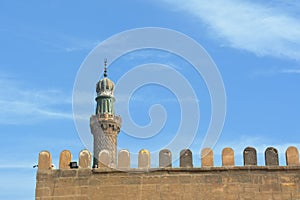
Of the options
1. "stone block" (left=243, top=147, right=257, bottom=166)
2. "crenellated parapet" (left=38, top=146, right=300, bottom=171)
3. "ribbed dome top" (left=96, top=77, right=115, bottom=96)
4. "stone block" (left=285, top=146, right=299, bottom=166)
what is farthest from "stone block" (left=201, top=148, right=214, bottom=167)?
"ribbed dome top" (left=96, top=77, right=115, bottom=96)

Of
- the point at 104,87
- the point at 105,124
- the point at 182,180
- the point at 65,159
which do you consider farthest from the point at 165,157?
the point at 104,87

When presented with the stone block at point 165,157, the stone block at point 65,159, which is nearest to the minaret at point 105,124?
the stone block at point 65,159

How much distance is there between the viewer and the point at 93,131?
35.2 metres

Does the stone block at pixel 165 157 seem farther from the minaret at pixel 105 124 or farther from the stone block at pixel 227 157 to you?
the minaret at pixel 105 124

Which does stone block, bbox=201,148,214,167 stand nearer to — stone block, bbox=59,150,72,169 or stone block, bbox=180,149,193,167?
stone block, bbox=180,149,193,167

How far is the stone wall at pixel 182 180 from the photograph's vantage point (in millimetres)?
9641

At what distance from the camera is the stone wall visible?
9.64 meters

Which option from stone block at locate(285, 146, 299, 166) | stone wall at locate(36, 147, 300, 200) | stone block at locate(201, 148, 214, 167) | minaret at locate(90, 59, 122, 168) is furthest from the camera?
minaret at locate(90, 59, 122, 168)

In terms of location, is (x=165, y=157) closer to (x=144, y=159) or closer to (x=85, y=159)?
(x=144, y=159)

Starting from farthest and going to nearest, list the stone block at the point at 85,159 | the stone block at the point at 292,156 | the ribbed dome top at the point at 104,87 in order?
1. the ribbed dome top at the point at 104,87
2. the stone block at the point at 85,159
3. the stone block at the point at 292,156

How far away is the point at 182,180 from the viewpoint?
9.80 m

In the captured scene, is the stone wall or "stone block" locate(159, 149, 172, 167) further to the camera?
"stone block" locate(159, 149, 172, 167)

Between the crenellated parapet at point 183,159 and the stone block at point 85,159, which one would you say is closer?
the crenellated parapet at point 183,159

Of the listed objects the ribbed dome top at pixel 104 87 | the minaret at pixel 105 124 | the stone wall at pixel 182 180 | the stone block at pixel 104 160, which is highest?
the ribbed dome top at pixel 104 87
